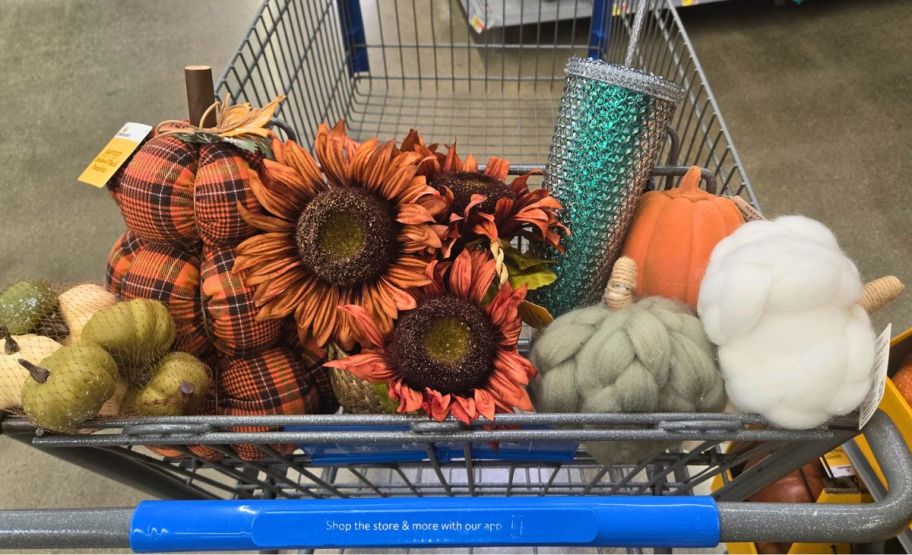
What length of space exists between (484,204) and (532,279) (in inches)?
3.4

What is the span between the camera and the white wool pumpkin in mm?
438

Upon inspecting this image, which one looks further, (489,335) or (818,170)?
(818,170)

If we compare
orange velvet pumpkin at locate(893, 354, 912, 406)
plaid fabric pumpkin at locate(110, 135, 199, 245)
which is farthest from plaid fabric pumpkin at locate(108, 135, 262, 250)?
orange velvet pumpkin at locate(893, 354, 912, 406)

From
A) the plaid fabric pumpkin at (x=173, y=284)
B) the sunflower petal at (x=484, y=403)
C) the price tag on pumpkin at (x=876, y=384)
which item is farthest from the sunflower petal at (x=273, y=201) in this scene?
the price tag on pumpkin at (x=876, y=384)

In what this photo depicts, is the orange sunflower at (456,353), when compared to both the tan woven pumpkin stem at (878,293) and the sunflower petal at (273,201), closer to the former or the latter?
the sunflower petal at (273,201)

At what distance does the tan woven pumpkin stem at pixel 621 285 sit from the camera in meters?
0.55

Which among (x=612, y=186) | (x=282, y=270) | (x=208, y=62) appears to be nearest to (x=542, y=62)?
(x=208, y=62)

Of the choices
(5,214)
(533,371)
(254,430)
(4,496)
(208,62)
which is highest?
(533,371)

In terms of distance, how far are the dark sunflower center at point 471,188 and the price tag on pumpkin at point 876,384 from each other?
33 centimetres

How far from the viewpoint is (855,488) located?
81 cm

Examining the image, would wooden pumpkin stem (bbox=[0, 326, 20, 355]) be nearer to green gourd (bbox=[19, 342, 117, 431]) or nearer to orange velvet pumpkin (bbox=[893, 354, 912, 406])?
green gourd (bbox=[19, 342, 117, 431])

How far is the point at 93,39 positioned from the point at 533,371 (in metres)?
2.48

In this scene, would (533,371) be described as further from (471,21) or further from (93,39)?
(93,39)

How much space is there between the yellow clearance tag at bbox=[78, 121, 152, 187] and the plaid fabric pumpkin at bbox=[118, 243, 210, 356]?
0.07m
